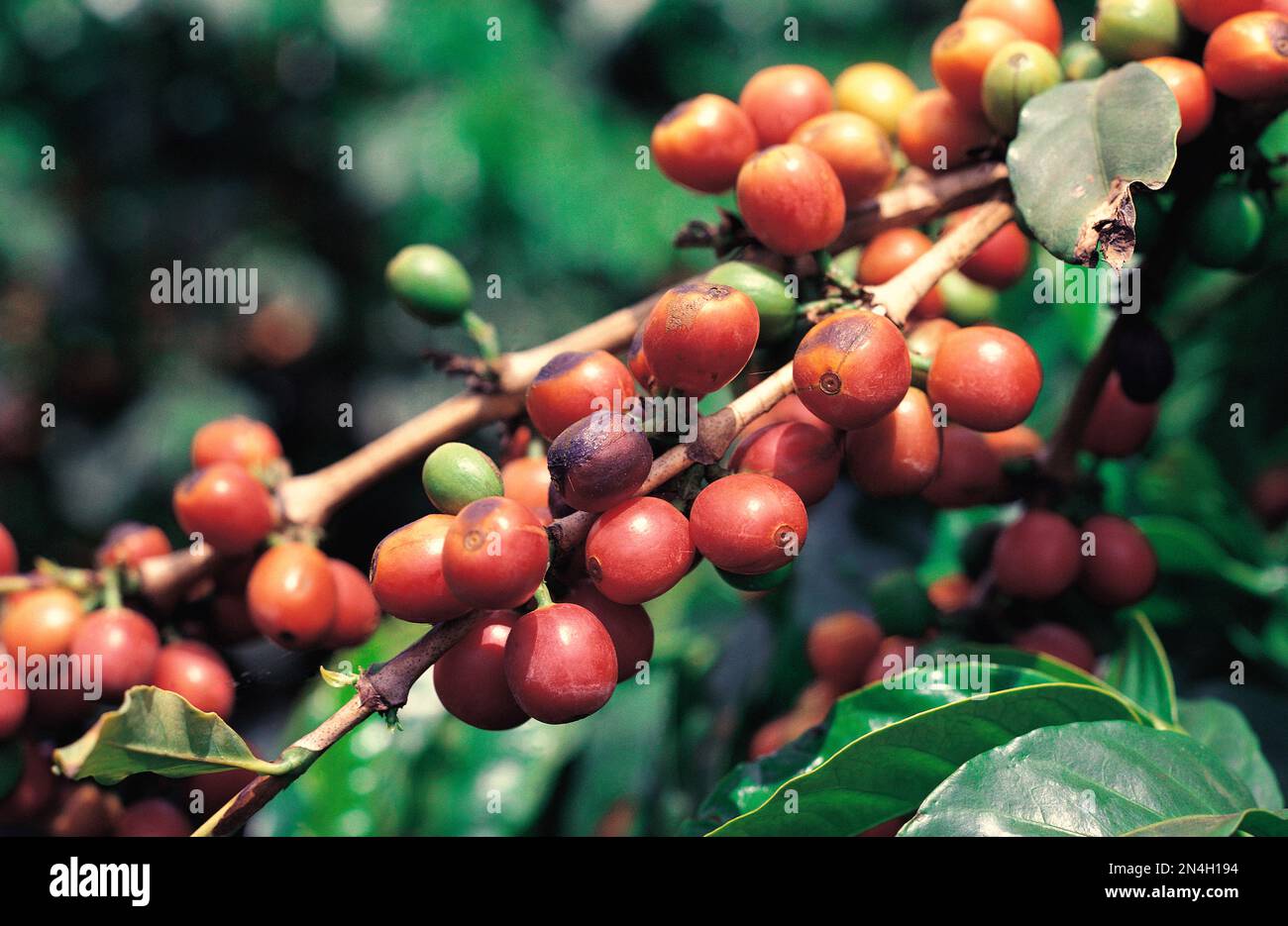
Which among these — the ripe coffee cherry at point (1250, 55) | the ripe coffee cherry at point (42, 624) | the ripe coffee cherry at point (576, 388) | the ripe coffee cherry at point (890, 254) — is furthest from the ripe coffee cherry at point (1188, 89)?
the ripe coffee cherry at point (42, 624)

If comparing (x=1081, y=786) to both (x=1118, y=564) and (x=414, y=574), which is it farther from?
(x=414, y=574)

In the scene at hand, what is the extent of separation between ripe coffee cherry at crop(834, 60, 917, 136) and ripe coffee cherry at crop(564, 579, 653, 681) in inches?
26.8

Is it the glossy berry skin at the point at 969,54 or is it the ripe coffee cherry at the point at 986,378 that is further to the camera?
the glossy berry skin at the point at 969,54

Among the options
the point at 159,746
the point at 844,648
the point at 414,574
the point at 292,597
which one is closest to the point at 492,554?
the point at 414,574

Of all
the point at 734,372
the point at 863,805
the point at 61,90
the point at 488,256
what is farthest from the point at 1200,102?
the point at 61,90

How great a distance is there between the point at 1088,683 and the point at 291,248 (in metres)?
3.21

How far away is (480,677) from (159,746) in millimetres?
262

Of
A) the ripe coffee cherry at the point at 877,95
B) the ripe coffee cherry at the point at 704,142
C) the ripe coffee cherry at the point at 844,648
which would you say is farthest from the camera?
the ripe coffee cherry at the point at 844,648

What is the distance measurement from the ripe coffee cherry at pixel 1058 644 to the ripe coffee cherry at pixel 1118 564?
0.20ft

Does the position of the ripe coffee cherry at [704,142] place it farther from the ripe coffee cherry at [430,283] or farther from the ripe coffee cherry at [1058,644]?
the ripe coffee cherry at [1058,644]

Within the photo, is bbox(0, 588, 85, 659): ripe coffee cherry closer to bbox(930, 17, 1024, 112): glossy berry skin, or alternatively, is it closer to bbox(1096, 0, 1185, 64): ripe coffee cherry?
bbox(930, 17, 1024, 112): glossy berry skin

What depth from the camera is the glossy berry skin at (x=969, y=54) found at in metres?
1.14

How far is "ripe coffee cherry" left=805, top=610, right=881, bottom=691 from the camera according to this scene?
1.43m

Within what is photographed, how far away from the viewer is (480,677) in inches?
36.9
